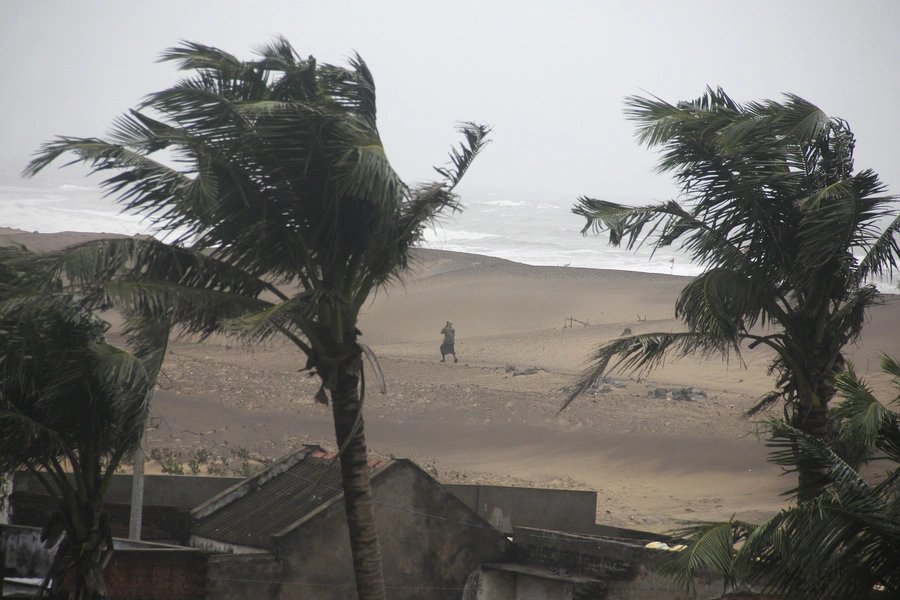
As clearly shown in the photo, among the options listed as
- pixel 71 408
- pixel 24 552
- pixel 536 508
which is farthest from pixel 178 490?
pixel 71 408

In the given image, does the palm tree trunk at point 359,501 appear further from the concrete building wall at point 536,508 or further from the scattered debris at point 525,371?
the scattered debris at point 525,371

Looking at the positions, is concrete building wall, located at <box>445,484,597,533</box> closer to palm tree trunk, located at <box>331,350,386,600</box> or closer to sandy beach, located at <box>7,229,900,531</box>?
sandy beach, located at <box>7,229,900,531</box>

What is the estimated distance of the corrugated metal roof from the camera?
13.1m

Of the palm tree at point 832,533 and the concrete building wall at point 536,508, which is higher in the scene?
the palm tree at point 832,533

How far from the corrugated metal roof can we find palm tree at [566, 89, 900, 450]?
17.6ft

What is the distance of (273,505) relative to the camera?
1391 centimetres

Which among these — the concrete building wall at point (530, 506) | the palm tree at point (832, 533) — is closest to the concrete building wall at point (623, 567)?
the concrete building wall at point (530, 506)

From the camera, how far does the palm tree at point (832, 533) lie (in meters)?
5.95

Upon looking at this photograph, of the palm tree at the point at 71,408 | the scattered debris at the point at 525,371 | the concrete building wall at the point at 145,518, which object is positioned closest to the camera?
the palm tree at the point at 71,408

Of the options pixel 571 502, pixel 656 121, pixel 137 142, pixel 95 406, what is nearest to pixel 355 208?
pixel 137 142

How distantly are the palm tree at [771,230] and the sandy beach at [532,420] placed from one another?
394cm

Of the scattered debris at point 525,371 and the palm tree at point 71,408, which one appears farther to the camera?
the scattered debris at point 525,371

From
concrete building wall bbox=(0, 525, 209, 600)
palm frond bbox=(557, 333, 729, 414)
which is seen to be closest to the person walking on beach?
concrete building wall bbox=(0, 525, 209, 600)

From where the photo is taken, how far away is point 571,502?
52.7 feet
